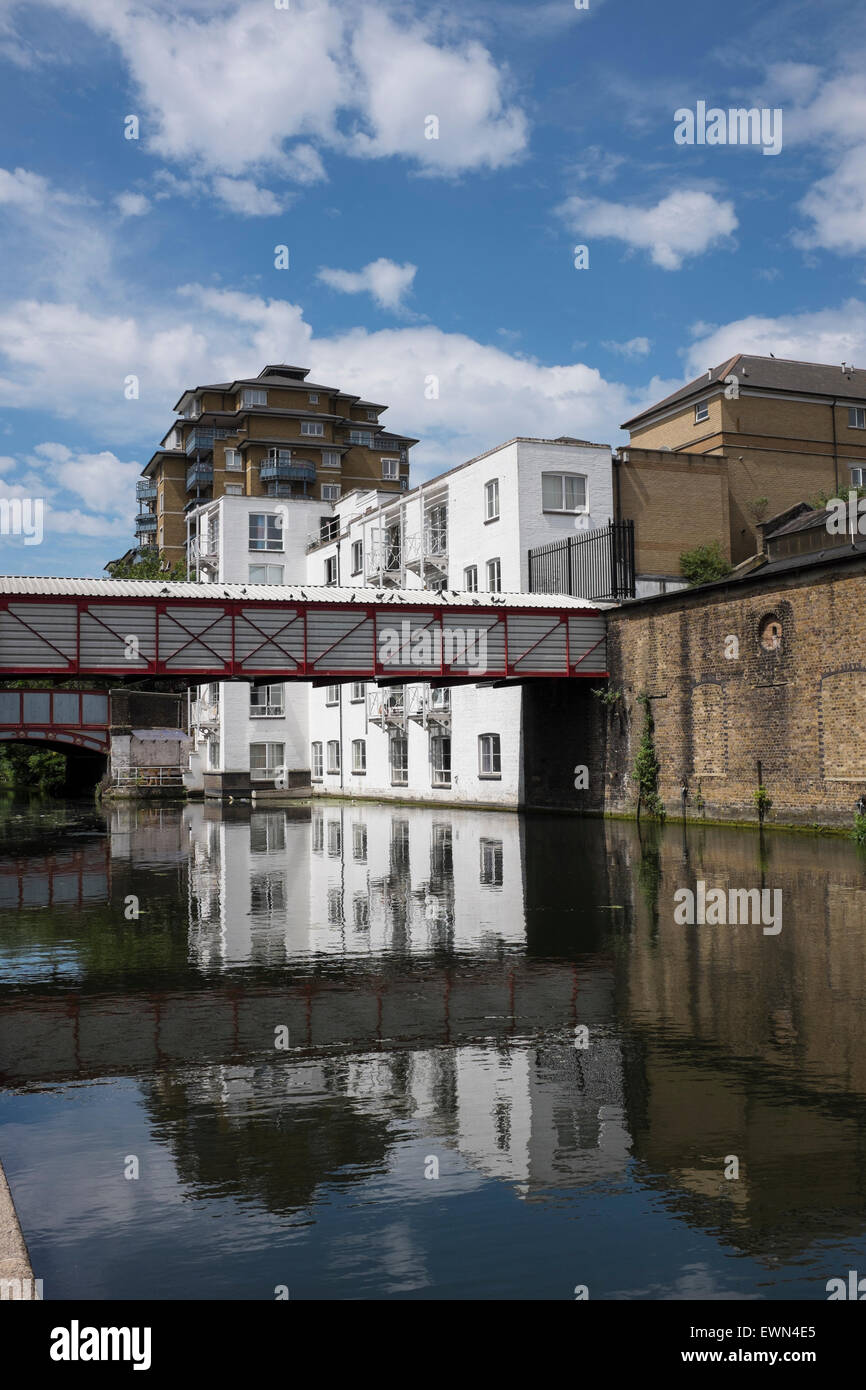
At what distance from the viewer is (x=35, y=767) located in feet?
273

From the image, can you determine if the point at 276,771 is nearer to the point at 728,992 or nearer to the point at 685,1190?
the point at 728,992

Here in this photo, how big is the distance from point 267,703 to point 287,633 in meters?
25.3

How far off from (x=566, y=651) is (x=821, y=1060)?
24834 mm

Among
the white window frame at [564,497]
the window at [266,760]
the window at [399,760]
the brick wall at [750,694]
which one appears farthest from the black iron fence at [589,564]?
the window at [266,760]

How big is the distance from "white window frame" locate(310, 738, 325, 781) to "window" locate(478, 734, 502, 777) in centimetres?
1637

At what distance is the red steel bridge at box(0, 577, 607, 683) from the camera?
93.0ft

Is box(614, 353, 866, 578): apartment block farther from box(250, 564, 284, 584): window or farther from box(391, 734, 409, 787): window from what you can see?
box(250, 564, 284, 584): window

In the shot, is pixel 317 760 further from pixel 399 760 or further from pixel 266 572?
pixel 399 760

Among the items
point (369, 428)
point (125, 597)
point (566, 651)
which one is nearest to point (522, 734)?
point (566, 651)

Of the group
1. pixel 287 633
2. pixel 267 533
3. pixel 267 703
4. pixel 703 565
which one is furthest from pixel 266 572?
pixel 287 633
